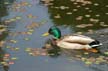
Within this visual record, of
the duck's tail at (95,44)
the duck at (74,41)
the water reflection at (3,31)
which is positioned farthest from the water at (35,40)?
the duck's tail at (95,44)

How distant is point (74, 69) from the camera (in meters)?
13.6

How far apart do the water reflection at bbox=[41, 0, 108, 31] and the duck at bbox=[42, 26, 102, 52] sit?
1.13 m

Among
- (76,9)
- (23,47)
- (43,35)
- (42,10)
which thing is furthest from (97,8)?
(23,47)

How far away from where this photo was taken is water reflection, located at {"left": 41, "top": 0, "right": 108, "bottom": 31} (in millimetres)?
17234

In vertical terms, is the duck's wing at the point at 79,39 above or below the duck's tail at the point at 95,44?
above

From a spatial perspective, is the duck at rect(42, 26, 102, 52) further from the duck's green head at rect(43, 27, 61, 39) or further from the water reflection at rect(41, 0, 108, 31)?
the water reflection at rect(41, 0, 108, 31)

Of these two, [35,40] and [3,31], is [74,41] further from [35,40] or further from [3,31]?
[3,31]

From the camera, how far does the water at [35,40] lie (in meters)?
13.9

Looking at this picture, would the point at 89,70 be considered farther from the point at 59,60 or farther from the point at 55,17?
the point at 55,17

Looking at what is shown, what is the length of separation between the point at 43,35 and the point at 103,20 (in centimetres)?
264

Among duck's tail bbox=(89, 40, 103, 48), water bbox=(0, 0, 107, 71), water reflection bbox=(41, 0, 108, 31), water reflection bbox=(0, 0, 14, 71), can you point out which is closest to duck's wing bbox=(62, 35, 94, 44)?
duck's tail bbox=(89, 40, 103, 48)

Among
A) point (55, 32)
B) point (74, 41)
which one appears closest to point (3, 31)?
point (55, 32)

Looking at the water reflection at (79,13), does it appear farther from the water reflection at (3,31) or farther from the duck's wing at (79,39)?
the water reflection at (3,31)

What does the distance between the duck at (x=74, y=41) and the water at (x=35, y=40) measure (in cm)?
42
